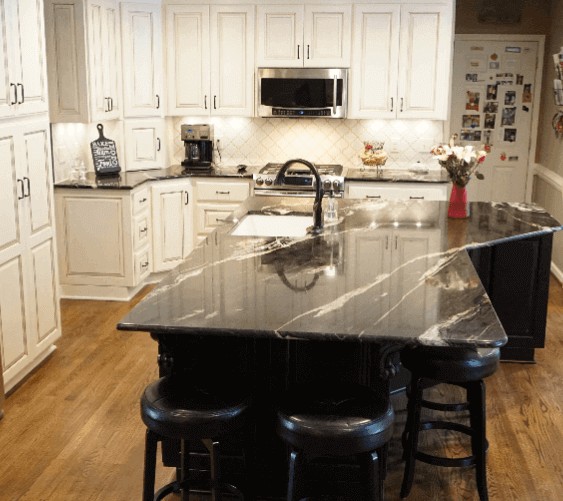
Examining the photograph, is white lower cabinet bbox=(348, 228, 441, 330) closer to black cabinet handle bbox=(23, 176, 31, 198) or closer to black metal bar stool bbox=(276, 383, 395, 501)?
black metal bar stool bbox=(276, 383, 395, 501)

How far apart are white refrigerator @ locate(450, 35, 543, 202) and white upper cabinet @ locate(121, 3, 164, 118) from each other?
2.98 m

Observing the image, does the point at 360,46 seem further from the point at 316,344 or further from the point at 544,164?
the point at 316,344

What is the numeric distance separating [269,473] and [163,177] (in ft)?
11.8

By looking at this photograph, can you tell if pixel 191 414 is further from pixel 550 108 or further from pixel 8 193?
pixel 550 108

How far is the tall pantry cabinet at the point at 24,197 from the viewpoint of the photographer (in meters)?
4.07

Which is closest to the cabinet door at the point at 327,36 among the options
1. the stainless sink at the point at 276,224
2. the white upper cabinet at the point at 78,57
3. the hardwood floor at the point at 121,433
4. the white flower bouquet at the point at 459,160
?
the white upper cabinet at the point at 78,57

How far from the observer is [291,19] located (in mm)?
6398

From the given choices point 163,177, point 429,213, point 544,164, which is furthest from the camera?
point 544,164

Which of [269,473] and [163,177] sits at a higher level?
[163,177]

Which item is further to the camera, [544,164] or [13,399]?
[544,164]

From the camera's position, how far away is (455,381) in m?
3.13

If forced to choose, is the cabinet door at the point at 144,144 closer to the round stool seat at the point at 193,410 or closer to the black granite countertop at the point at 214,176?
the black granite countertop at the point at 214,176

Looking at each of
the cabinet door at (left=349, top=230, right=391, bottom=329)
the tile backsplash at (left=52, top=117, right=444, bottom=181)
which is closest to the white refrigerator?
the tile backsplash at (left=52, top=117, right=444, bottom=181)

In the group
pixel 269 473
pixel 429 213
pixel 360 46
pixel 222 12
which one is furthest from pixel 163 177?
pixel 269 473
